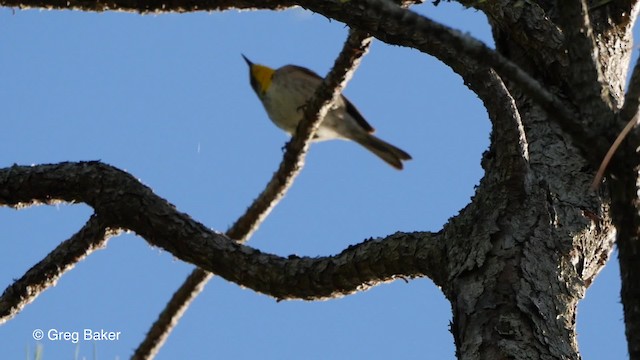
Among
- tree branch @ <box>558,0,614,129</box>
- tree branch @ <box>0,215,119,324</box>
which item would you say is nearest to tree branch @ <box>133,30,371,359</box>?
tree branch @ <box>0,215,119,324</box>

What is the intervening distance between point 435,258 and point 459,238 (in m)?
0.08

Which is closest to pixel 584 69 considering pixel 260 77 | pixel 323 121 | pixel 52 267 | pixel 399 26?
pixel 399 26

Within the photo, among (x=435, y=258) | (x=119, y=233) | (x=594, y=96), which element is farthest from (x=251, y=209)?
(x=594, y=96)

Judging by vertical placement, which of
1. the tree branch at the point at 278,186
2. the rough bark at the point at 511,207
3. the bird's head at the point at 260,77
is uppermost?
the bird's head at the point at 260,77

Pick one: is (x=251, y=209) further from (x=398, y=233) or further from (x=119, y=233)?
(x=398, y=233)

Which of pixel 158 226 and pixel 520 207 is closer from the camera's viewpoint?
pixel 520 207

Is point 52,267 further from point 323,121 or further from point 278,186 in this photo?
point 323,121

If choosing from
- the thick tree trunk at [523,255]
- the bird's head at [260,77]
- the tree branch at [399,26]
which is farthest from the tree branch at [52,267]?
the bird's head at [260,77]

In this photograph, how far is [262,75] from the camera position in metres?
8.44

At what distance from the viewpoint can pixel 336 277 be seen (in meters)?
2.34

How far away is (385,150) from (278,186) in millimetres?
3312

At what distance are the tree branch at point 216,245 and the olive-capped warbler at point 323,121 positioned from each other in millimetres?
4679

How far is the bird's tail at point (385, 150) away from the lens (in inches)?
293

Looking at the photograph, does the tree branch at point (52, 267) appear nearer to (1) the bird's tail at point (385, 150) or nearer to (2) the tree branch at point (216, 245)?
(2) the tree branch at point (216, 245)
